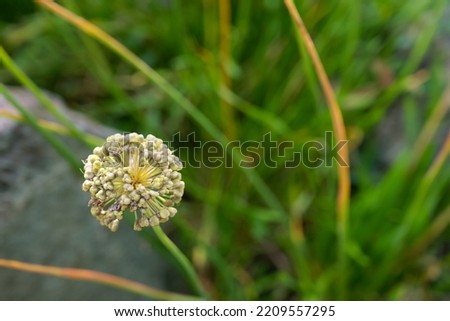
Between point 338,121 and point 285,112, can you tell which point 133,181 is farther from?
point 285,112

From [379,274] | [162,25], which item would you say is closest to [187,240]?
[379,274]

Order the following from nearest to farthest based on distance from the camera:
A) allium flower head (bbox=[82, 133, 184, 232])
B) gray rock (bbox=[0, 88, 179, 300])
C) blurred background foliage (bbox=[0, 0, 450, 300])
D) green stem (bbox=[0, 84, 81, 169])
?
allium flower head (bbox=[82, 133, 184, 232]), green stem (bbox=[0, 84, 81, 169]), gray rock (bbox=[0, 88, 179, 300]), blurred background foliage (bbox=[0, 0, 450, 300])

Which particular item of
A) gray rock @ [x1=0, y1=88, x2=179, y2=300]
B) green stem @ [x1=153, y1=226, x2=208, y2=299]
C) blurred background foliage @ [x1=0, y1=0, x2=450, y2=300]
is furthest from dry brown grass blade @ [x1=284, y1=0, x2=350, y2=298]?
gray rock @ [x1=0, y1=88, x2=179, y2=300]

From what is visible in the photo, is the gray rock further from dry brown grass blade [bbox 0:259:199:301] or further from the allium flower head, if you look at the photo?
the allium flower head

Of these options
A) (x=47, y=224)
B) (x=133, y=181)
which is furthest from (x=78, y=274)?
(x=133, y=181)

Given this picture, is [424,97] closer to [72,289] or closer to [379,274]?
[379,274]

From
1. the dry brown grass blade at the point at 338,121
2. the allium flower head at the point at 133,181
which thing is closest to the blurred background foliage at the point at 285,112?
the dry brown grass blade at the point at 338,121
